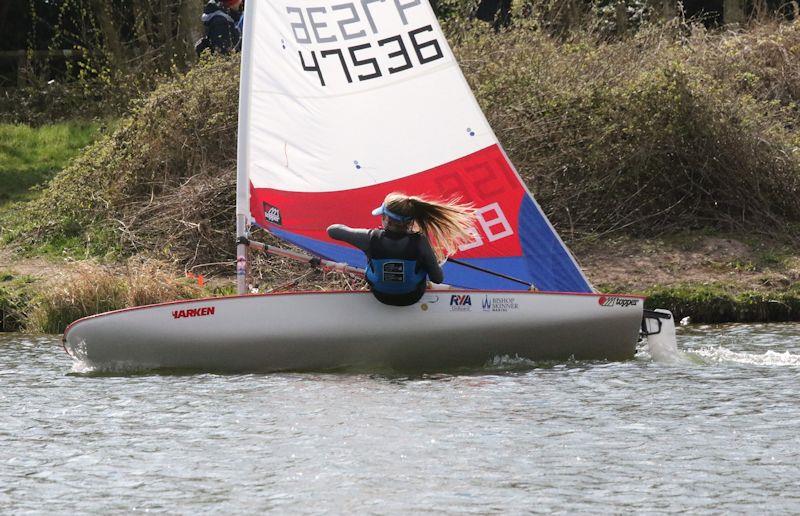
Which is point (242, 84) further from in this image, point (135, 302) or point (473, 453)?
point (473, 453)

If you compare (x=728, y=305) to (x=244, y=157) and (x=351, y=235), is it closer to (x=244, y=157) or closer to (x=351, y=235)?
(x=351, y=235)

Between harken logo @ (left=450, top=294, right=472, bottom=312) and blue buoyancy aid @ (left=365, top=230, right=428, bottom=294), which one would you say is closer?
blue buoyancy aid @ (left=365, top=230, right=428, bottom=294)

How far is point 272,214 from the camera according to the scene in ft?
33.1

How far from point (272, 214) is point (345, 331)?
1.20m

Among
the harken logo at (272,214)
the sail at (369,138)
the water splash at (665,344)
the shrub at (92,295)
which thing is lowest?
the water splash at (665,344)

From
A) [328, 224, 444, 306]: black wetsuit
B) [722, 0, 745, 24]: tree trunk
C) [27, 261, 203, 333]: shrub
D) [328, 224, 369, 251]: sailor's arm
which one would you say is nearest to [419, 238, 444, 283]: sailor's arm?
[328, 224, 444, 306]: black wetsuit

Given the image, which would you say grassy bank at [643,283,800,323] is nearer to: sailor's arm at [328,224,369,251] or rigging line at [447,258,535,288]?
rigging line at [447,258,535,288]

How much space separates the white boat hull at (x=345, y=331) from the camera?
30.6ft

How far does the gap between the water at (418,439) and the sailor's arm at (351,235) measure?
0.89 metres

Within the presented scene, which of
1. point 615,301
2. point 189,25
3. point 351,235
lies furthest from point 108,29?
point 615,301

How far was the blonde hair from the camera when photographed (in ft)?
30.4

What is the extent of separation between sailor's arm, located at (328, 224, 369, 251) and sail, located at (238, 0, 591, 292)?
29.1 inches

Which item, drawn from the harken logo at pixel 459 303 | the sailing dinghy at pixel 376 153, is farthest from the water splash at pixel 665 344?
the harken logo at pixel 459 303

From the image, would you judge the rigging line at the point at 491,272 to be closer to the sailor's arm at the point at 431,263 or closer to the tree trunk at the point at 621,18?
Result: the sailor's arm at the point at 431,263
